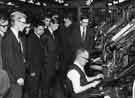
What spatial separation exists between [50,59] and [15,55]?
359 millimetres

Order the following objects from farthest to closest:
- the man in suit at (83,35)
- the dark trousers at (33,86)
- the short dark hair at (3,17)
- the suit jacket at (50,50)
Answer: the man in suit at (83,35) → the suit jacket at (50,50) → the dark trousers at (33,86) → the short dark hair at (3,17)

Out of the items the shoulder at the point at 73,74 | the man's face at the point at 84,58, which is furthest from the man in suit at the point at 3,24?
Answer: the man's face at the point at 84,58

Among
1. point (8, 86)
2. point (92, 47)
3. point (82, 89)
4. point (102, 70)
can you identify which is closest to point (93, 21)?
point (92, 47)

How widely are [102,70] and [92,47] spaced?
255mm

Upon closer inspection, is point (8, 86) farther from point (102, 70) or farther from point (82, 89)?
point (102, 70)

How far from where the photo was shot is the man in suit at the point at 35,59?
2641 mm

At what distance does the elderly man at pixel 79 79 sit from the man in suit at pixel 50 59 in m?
0.17

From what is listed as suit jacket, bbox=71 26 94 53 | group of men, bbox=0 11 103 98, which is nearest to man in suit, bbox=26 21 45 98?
group of men, bbox=0 11 103 98

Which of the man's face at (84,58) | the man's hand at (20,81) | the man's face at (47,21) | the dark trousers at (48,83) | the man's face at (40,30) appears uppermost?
the man's face at (47,21)

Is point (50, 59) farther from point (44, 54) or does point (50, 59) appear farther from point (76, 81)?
point (76, 81)

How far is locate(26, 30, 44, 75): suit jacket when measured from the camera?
264 centimetres

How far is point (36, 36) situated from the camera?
270 centimetres

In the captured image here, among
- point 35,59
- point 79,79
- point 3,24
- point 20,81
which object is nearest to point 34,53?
point 35,59

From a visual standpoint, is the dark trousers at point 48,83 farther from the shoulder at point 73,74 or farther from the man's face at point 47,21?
the man's face at point 47,21
